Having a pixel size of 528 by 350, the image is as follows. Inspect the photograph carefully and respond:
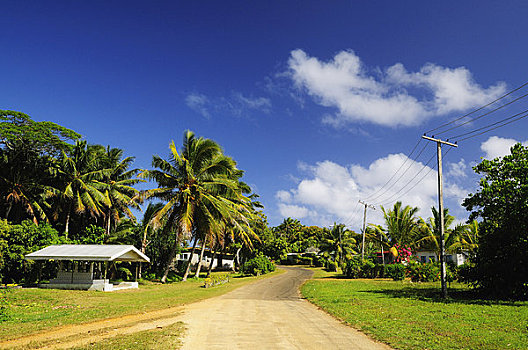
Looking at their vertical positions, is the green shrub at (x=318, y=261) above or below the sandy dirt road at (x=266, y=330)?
below

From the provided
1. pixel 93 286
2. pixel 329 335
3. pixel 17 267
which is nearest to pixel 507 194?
pixel 329 335

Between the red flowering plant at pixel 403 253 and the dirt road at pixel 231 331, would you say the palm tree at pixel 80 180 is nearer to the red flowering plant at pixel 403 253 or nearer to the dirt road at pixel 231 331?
the dirt road at pixel 231 331

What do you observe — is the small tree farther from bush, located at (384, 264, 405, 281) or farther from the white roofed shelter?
the white roofed shelter

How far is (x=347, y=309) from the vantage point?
14016mm

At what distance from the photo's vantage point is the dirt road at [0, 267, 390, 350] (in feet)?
26.5

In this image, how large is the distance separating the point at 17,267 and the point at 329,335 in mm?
25418

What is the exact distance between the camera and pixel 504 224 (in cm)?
1708

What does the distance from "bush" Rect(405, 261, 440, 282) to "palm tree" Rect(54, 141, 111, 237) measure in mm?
26997

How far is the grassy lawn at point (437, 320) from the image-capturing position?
8477mm

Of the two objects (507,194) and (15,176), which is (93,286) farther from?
(507,194)

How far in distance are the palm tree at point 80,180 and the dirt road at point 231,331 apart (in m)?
20.8

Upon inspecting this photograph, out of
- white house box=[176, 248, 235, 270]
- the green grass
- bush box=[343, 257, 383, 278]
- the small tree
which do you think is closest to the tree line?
the small tree

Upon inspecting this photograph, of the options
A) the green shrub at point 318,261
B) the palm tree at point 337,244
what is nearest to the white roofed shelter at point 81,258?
the palm tree at point 337,244

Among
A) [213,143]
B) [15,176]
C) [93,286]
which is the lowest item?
[93,286]
